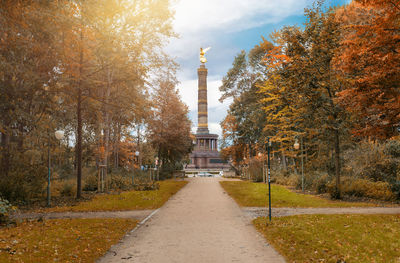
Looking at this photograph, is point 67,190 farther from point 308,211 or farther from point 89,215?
point 308,211

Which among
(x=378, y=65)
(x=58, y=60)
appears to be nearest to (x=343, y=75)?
(x=378, y=65)

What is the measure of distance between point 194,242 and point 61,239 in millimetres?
3411

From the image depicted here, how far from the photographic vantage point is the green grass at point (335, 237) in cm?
689

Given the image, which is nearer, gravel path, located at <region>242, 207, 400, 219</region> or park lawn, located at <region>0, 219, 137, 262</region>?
park lawn, located at <region>0, 219, 137, 262</region>

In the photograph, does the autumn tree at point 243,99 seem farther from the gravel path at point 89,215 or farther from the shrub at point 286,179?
the gravel path at point 89,215

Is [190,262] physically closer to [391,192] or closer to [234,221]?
[234,221]

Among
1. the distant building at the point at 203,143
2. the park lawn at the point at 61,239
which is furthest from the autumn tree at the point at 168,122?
the distant building at the point at 203,143

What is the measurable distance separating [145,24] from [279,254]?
18.4 metres

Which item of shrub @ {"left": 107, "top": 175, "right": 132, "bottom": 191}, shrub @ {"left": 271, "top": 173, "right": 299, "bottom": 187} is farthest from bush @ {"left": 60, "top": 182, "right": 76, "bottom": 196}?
shrub @ {"left": 271, "top": 173, "right": 299, "bottom": 187}

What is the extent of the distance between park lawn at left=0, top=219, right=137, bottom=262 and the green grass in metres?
4.28

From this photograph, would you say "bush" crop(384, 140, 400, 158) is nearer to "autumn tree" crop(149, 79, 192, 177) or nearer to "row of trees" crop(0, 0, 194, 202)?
"row of trees" crop(0, 0, 194, 202)

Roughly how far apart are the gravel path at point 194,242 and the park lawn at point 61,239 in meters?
0.45

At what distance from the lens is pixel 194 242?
26.7 feet

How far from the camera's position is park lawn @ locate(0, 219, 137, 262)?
678 centimetres
